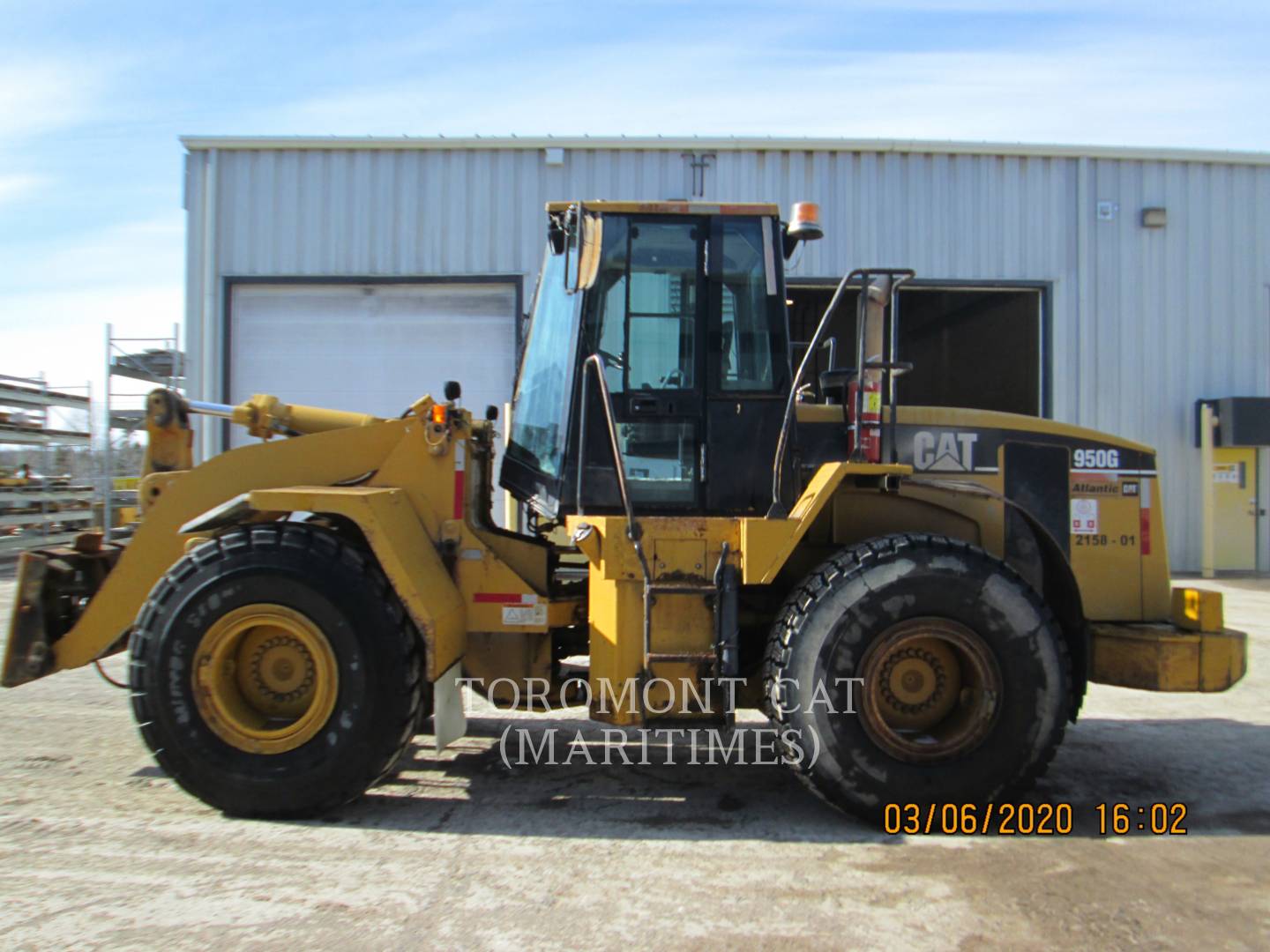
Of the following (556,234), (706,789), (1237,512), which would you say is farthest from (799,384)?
(1237,512)

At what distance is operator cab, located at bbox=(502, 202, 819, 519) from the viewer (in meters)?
4.42

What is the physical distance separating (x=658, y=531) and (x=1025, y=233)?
11.4m

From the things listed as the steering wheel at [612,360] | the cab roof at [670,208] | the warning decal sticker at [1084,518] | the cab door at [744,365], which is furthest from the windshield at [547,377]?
the warning decal sticker at [1084,518]

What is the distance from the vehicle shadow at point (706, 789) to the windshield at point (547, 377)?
1637 mm

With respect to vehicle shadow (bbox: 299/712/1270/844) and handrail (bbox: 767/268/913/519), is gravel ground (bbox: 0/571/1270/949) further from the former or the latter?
handrail (bbox: 767/268/913/519)

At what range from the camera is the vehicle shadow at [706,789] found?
13.7 feet

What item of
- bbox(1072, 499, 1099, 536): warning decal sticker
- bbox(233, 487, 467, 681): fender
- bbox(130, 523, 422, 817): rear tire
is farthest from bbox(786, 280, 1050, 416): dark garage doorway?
bbox(130, 523, 422, 817): rear tire

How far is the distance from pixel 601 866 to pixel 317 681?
1.53 m

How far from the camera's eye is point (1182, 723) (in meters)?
6.12

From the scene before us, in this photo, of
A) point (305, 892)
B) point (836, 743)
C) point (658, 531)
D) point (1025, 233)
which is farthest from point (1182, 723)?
point (1025, 233)

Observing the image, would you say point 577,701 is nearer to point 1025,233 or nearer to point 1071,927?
point 1071,927

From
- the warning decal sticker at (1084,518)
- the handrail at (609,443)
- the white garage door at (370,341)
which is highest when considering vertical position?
the white garage door at (370,341)

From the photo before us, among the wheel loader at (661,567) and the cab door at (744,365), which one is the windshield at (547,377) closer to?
the wheel loader at (661,567)

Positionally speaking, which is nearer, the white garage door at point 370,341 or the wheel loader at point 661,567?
the wheel loader at point 661,567
